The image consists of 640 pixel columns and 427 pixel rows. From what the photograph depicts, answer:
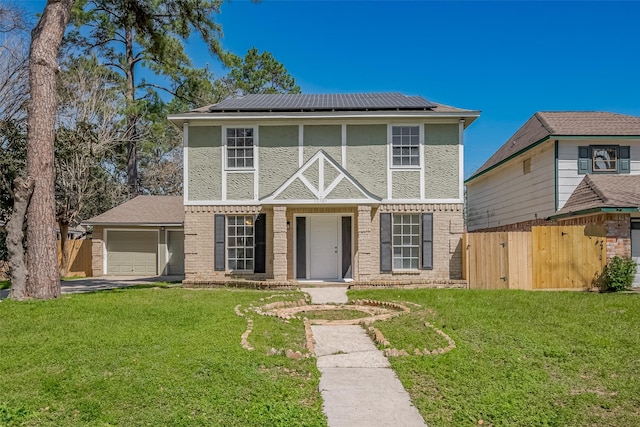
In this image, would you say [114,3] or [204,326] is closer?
[204,326]

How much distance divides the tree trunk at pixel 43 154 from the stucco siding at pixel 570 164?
14.6 metres

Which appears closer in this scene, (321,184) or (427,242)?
(321,184)

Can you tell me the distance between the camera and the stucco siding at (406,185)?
45.9 feet

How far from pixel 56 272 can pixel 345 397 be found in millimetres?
9045

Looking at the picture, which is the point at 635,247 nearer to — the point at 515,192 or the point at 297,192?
the point at 515,192

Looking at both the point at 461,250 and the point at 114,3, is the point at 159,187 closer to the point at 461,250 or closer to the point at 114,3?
Result: the point at 114,3

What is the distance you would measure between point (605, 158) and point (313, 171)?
381 inches

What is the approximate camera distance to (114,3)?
22266 mm

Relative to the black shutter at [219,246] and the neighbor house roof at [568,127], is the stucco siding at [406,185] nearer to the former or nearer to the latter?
→ the neighbor house roof at [568,127]

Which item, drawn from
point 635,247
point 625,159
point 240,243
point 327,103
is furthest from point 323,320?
point 625,159

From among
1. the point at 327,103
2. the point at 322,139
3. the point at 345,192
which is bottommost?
the point at 345,192

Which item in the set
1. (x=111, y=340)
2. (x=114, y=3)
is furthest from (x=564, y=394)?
(x=114, y=3)

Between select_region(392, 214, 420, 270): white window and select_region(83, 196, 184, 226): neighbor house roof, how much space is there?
10.1 metres

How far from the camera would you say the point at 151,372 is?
4.96m
